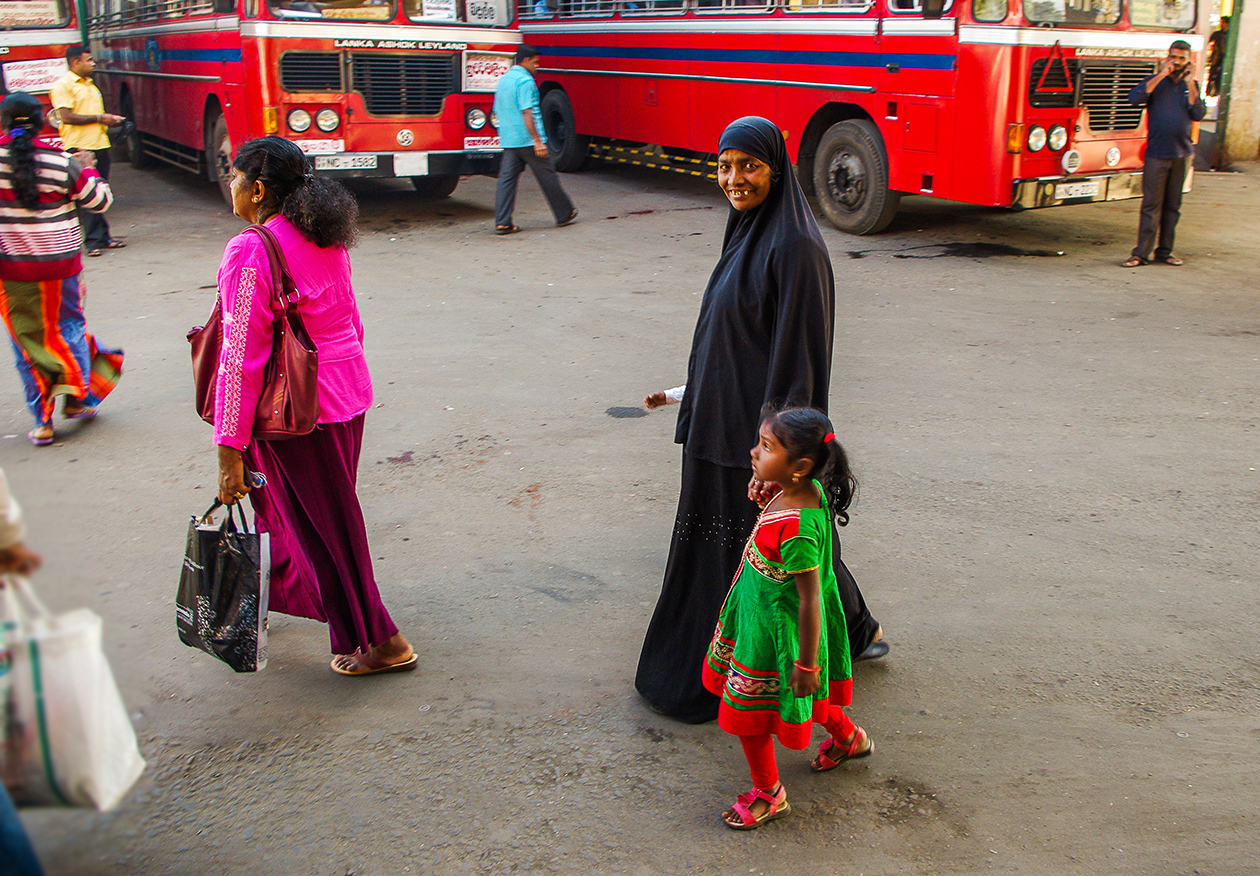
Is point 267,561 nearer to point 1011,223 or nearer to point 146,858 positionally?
point 146,858

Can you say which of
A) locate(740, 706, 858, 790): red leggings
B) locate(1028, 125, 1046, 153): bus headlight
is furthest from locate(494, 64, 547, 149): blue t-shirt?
locate(740, 706, 858, 790): red leggings

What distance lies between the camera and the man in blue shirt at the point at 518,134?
9.53 m

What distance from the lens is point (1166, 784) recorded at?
2.58 metres

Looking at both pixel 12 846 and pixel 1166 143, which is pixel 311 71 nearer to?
pixel 1166 143

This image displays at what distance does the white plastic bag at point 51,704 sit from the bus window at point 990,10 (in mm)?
8164

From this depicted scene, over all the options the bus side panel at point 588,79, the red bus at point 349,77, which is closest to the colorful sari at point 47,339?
the red bus at point 349,77

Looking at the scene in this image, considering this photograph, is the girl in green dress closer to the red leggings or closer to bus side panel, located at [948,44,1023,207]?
the red leggings

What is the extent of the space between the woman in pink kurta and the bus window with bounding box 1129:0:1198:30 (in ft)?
25.5

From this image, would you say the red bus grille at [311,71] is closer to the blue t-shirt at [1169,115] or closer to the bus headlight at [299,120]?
the bus headlight at [299,120]

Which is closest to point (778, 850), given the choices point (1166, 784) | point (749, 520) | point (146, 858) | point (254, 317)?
point (749, 520)

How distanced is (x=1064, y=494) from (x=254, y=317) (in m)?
3.18

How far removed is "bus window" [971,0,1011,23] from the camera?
7832 mm

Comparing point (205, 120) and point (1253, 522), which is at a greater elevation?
point (205, 120)

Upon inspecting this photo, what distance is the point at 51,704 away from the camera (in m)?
1.16
